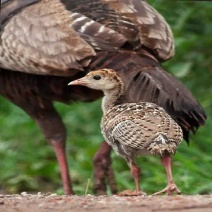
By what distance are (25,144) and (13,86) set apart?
2329 millimetres

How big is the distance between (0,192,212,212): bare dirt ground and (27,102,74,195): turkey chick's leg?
82.3 inches

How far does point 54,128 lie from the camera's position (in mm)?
8656

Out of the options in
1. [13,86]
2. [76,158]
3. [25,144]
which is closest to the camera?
[13,86]

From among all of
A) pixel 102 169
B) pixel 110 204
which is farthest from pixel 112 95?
pixel 102 169

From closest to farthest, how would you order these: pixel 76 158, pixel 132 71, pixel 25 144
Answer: pixel 132 71 < pixel 76 158 < pixel 25 144

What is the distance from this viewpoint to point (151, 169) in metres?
8.89

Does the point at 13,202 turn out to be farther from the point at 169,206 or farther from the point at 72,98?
the point at 72,98

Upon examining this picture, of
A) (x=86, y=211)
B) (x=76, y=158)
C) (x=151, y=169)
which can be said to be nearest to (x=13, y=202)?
(x=86, y=211)

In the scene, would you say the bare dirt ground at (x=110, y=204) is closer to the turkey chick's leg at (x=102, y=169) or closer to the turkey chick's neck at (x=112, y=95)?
the turkey chick's neck at (x=112, y=95)

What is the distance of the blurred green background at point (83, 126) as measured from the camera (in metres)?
9.92

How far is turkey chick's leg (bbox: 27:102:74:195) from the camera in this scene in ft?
28.2

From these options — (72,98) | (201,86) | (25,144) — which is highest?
(72,98)

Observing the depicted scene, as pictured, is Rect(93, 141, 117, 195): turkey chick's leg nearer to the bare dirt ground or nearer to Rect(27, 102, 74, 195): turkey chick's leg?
Rect(27, 102, 74, 195): turkey chick's leg

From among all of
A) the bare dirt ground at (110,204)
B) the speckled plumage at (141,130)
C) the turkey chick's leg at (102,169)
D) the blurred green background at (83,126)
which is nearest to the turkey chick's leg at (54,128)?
the turkey chick's leg at (102,169)
